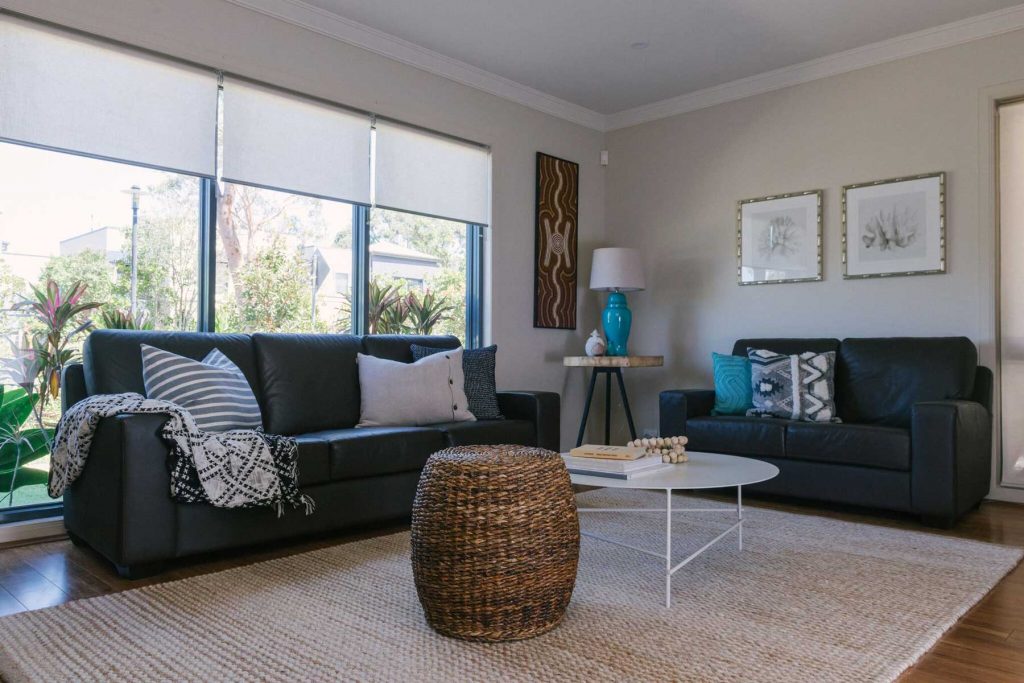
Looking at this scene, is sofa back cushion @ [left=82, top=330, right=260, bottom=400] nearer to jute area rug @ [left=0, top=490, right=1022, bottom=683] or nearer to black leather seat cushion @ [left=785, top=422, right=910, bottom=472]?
jute area rug @ [left=0, top=490, right=1022, bottom=683]

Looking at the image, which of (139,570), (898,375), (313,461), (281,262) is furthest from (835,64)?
(139,570)

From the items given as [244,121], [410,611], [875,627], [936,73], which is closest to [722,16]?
[936,73]

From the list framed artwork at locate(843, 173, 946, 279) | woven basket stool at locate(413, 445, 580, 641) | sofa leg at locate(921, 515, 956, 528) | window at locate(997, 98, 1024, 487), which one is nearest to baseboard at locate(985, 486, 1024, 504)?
window at locate(997, 98, 1024, 487)

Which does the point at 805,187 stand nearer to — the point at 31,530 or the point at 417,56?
the point at 417,56

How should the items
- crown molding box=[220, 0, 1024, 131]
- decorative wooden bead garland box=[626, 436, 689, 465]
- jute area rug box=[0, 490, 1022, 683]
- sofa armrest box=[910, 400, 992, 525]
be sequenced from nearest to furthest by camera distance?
jute area rug box=[0, 490, 1022, 683]
decorative wooden bead garland box=[626, 436, 689, 465]
sofa armrest box=[910, 400, 992, 525]
crown molding box=[220, 0, 1024, 131]

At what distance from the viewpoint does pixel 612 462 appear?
2447 mm

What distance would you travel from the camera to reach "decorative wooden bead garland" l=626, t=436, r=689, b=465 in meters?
2.73

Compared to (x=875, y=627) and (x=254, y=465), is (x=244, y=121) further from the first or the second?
(x=875, y=627)

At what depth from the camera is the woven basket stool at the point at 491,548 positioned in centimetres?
188

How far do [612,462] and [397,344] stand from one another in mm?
1889

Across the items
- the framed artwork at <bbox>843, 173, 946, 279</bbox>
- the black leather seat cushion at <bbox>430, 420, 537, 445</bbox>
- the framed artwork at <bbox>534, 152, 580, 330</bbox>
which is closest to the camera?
the black leather seat cushion at <bbox>430, 420, 537, 445</bbox>

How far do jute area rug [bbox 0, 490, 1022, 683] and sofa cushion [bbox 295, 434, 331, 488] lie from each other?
0.93 feet

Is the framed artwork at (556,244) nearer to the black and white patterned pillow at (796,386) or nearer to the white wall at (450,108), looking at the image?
the white wall at (450,108)

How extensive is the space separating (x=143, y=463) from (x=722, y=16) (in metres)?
3.54
